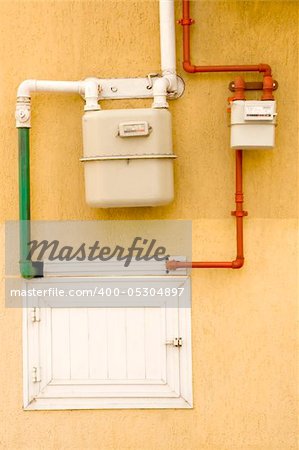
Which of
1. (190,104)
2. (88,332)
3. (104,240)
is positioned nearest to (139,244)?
(104,240)

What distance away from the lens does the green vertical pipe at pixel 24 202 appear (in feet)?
11.5

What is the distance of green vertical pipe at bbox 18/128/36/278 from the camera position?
3.49 metres

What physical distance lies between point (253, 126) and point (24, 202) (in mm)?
1294

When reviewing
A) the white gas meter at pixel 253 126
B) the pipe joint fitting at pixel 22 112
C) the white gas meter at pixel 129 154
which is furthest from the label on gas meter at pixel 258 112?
the pipe joint fitting at pixel 22 112

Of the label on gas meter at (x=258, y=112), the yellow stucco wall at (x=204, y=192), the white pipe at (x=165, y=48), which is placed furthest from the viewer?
the yellow stucco wall at (x=204, y=192)

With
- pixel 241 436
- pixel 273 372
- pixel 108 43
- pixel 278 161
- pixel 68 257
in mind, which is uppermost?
pixel 108 43

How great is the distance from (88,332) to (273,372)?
41.2 inches

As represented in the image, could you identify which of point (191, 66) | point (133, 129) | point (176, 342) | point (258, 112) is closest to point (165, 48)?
point (191, 66)

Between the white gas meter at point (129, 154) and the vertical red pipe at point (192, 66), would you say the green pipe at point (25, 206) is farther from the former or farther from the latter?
the vertical red pipe at point (192, 66)

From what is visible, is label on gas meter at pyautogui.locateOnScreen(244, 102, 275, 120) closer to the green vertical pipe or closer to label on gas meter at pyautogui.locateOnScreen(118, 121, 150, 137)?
label on gas meter at pyautogui.locateOnScreen(118, 121, 150, 137)

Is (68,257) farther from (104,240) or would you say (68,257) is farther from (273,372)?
(273,372)

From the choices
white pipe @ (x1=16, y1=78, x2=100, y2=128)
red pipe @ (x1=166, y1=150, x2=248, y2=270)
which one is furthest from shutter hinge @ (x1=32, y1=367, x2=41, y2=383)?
white pipe @ (x1=16, y1=78, x2=100, y2=128)

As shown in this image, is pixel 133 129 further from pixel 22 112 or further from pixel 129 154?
pixel 22 112

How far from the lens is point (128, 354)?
3578mm
